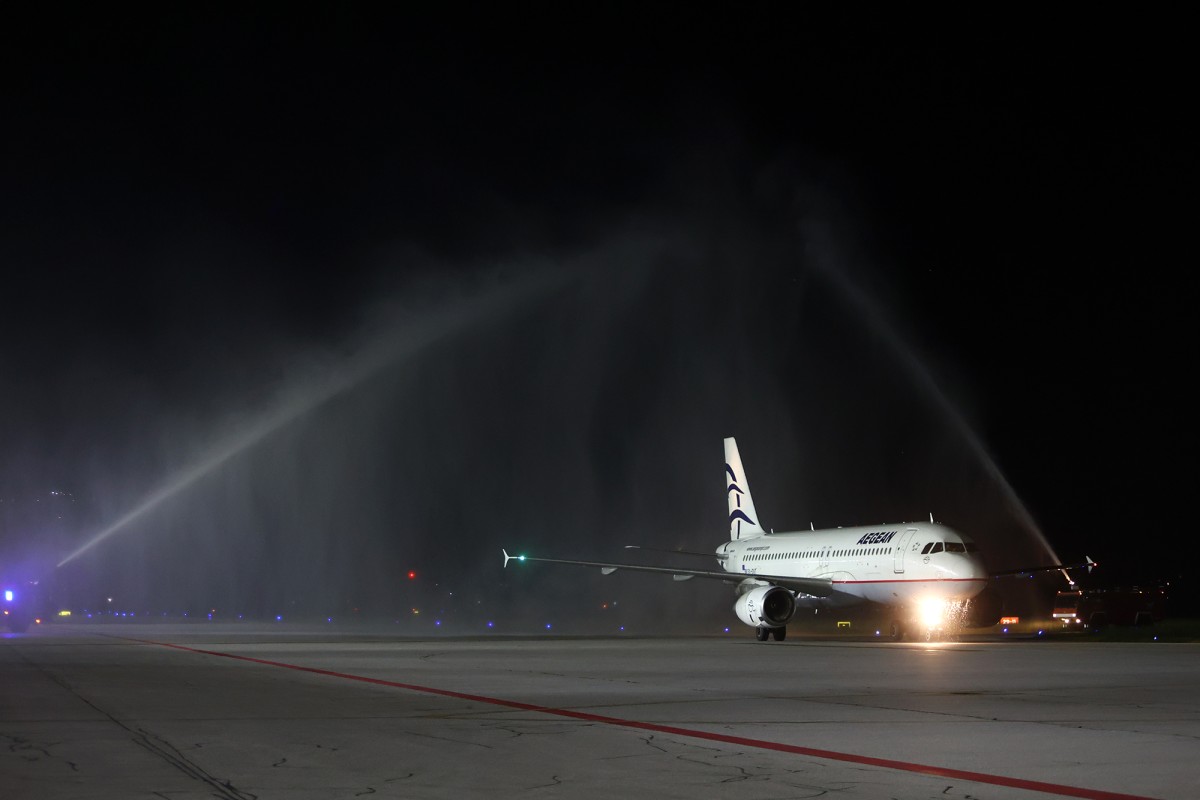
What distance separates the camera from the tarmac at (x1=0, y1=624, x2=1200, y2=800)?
1072 centimetres

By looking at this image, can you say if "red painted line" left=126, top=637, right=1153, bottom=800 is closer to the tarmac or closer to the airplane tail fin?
the tarmac

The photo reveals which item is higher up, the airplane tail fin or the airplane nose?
the airplane tail fin

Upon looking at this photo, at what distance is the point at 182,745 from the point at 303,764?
2.16m

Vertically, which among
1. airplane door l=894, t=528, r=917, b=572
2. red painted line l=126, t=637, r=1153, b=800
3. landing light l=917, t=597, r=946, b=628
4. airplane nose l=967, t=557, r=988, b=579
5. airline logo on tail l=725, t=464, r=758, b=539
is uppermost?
airline logo on tail l=725, t=464, r=758, b=539

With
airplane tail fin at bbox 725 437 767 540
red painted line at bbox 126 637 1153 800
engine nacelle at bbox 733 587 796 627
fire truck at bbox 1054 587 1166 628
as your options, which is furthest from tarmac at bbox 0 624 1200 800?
fire truck at bbox 1054 587 1166 628

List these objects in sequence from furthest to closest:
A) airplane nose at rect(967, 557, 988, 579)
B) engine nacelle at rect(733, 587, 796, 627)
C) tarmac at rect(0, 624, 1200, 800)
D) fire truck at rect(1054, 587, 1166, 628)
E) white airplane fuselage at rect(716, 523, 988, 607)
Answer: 1. fire truck at rect(1054, 587, 1166, 628)
2. engine nacelle at rect(733, 587, 796, 627)
3. white airplane fuselage at rect(716, 523, 988, 607)
4. airplane nose at rect(967, 557, 988, 579)
5. tarmac at rect(0, 624, 1200, 800)

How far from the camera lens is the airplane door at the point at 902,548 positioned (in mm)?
45094

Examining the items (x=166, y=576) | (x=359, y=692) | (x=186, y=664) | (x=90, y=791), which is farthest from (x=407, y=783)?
(x=166, y=576)

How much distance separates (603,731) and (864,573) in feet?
111

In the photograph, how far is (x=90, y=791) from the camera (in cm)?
1034

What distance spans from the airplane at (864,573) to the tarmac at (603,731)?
1521cm

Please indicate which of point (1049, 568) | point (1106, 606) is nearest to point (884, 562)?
point (1049, 568)

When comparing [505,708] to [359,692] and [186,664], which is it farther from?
[186,664]

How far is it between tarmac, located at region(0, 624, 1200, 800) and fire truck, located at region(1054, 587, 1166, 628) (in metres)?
34.1
